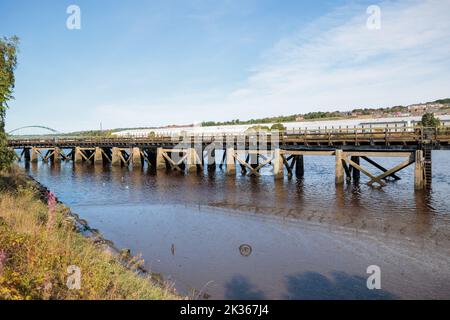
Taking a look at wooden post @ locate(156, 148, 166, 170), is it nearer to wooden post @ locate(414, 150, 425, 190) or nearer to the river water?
the river water

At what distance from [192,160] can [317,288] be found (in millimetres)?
26837

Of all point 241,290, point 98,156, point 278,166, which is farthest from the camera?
point 98,156

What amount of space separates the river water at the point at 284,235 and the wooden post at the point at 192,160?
8.49m

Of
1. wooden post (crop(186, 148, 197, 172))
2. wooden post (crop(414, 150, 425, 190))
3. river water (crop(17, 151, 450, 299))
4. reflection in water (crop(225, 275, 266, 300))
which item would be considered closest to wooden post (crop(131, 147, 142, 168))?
wooden post (crop(186, 148, 197, 172))

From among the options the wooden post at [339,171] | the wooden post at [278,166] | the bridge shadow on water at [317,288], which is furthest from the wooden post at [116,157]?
the bridge shadow on water at [317,288]

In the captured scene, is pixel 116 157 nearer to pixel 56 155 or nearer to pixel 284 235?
pixel 56 155

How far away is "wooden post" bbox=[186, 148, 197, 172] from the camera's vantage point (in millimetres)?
34781

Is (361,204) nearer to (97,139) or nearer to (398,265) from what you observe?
(398,265)

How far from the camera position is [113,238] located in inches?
540

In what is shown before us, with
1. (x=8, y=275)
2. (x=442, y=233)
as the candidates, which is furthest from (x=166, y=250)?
(x=442, y=233)

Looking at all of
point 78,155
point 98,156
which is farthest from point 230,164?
point 78,155

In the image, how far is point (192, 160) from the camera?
115ft

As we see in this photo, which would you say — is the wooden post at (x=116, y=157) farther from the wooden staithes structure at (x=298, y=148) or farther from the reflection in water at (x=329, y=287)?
the reflection in water at (x=329, y=287)
